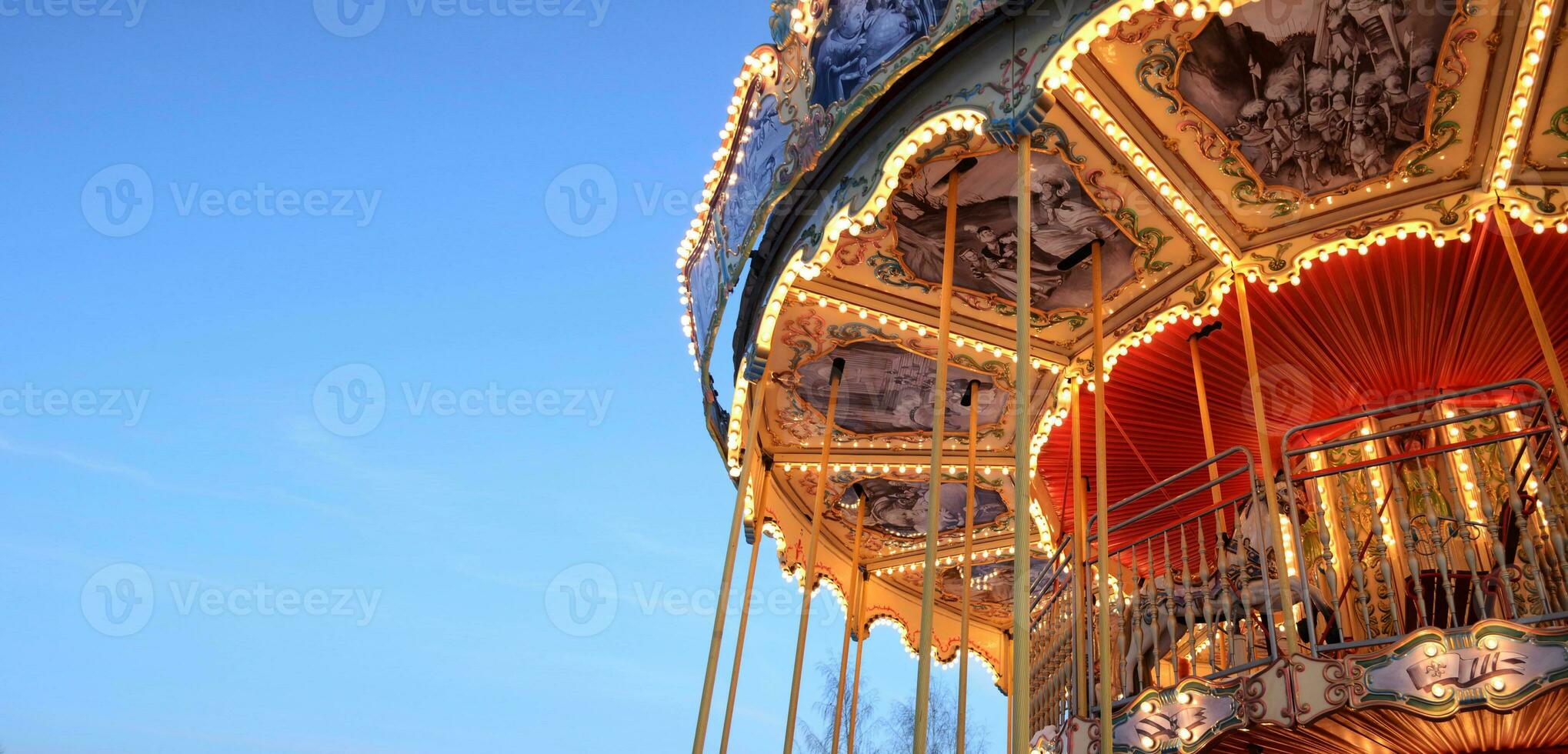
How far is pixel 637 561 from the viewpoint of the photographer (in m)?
A: 93.6

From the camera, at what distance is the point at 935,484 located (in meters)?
5.34

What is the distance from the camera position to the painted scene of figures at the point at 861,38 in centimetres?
540

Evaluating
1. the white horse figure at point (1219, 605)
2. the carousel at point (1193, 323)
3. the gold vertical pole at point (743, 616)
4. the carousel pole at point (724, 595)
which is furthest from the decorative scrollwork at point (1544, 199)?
the gold vertical pole at point (743, 616)

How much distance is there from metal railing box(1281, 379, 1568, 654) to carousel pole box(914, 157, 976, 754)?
1.70 m

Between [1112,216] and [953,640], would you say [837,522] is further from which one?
[1112,216]

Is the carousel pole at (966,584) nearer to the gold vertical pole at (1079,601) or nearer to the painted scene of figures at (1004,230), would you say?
the gold vertical pole at (1079,601)

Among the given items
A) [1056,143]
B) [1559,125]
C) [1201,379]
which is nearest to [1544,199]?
[1559,125]

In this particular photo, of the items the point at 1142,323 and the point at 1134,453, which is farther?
the point at 1134,453

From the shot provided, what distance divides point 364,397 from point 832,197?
45995mm

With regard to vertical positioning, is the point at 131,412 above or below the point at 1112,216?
above

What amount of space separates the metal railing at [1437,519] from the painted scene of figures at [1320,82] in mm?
1631

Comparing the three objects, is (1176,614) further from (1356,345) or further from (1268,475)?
(1356,345)

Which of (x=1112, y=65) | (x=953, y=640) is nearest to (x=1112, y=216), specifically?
(x=1112, y=65)

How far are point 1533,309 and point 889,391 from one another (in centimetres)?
463
